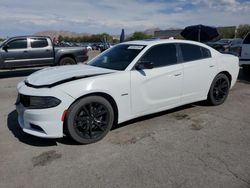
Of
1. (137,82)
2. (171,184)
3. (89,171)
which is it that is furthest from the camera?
(137,82)

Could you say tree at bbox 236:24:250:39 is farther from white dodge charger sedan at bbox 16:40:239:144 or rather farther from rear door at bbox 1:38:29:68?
white dodge charger sedan at bbox 16:40:239:144

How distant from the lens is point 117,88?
432 centimetres

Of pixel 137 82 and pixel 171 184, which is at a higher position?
pixel 137 82

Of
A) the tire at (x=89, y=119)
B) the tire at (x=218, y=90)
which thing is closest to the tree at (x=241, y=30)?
the tire at (x=218, y=90)

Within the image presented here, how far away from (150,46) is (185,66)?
0.83m

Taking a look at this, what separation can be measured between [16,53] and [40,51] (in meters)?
0.96

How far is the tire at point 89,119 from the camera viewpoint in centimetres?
394

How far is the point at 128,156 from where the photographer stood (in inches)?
147

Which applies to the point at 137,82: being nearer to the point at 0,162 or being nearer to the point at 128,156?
the point at 128,156

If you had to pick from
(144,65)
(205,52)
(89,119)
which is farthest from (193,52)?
(89,119)

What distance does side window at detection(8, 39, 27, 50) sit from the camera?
441 inches

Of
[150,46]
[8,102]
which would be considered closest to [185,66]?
[150,46]

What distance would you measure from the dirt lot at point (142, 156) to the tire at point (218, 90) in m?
0.72

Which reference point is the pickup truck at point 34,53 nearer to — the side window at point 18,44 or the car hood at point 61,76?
the side window at point 18,44
